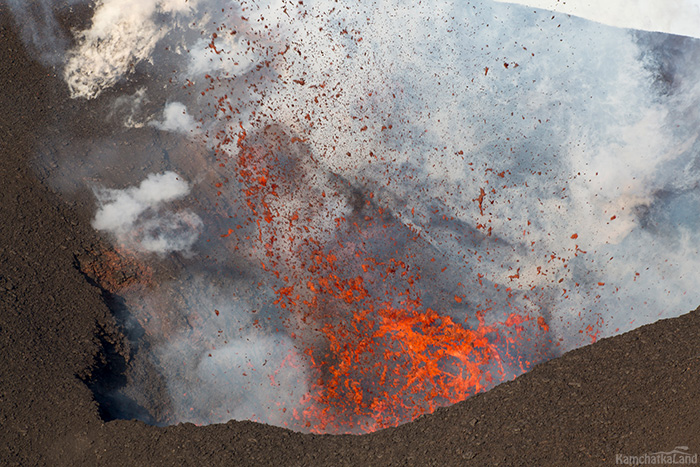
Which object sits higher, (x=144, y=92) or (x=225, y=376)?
(x=144, y=92)

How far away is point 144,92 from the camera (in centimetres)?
941

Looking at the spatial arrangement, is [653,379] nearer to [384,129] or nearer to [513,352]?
[513,352]

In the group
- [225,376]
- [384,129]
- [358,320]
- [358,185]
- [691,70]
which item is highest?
[691,70]

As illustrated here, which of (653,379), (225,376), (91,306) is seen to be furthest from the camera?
(225,376)

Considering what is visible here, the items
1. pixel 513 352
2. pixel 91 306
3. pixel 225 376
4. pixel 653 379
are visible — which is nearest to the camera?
pixel 653 379

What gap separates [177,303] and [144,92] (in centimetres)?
345

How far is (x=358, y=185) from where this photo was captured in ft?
31.7

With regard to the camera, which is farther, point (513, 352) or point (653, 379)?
point (513, 352)

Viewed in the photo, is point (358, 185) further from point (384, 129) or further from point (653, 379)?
point (653, 379)

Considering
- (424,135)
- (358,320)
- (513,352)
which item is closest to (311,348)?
(358,320)

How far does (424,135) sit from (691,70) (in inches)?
171

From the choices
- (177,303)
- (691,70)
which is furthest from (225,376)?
(691,70)

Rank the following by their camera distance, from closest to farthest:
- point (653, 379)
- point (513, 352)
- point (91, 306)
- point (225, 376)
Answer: point (653, 379)
point (91, 306)
point (225, 376)
point (513, 352)

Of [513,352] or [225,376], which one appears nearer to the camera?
[225,376]
